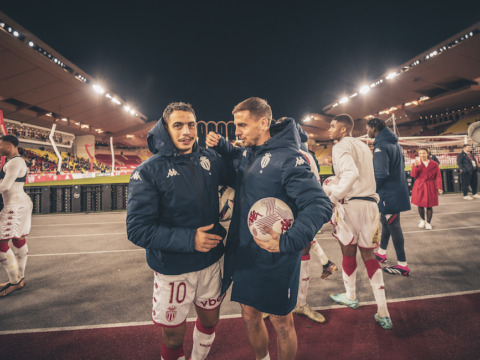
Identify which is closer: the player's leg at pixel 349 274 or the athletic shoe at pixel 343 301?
the player's leg at pixel 349 274

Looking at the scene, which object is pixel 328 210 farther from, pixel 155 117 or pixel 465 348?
pixel 155 117

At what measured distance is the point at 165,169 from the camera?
1808 mm

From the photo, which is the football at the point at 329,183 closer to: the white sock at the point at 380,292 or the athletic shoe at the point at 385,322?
the white sock at the point at 380,292

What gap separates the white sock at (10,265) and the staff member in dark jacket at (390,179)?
5.97 metres

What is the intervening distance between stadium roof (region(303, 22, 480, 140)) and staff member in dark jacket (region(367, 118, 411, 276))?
24.5 m

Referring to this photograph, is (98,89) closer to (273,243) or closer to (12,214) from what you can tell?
(12,214)

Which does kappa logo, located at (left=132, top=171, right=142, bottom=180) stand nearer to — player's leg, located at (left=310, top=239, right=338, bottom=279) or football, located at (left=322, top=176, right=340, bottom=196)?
football, located at (left=322, top=176, right=340, bottom=196)

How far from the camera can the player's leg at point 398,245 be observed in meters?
3.88

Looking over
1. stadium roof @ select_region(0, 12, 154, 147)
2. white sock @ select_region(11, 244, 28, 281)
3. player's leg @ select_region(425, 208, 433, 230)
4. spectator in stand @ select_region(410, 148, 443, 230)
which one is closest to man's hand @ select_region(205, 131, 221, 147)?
white sock @ select_region(11, 244, 28, 281)

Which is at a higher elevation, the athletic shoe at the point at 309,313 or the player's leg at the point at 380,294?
the player's leg at the point at 380,294

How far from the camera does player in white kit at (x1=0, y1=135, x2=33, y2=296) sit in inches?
143

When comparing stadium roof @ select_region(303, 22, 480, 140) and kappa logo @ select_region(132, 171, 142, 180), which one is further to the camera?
stadium roof @ select_region(303, 22, 480, 140)

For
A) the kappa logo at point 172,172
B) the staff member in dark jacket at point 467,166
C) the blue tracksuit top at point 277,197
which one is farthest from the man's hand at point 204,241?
the staff member in dark jacket at point 467,166

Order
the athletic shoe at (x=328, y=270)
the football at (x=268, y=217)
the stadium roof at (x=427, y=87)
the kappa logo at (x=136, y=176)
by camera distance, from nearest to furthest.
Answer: the football at (x=268, y=217)
the kappa logo at (x=136, y=176)
the athletic shoe at (x=328, y=270)
the stadium roof at (x=427, y=87)
